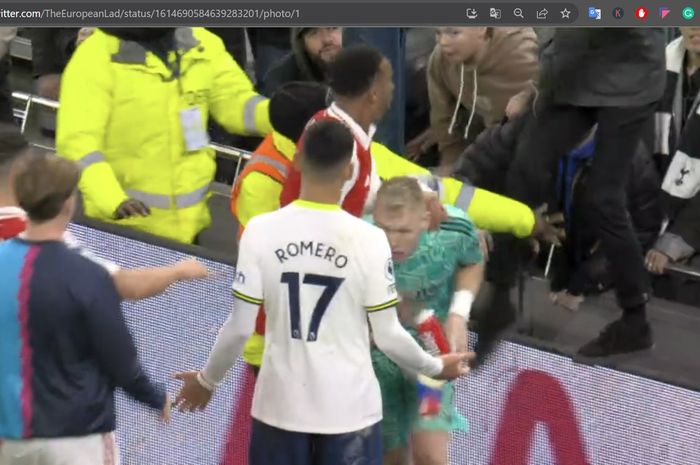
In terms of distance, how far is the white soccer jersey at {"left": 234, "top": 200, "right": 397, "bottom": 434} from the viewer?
2717 millimetres

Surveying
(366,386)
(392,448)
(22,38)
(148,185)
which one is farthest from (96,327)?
(22,38)

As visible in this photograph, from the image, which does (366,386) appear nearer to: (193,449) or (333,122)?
(333,122)

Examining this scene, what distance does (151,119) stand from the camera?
11.6 feet

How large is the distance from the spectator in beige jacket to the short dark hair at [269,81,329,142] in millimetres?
616

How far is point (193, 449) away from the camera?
3510 millimetres

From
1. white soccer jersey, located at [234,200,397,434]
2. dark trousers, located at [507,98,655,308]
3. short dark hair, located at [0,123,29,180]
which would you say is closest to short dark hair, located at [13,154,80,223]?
short dark hair, located at [0,123,29,180]

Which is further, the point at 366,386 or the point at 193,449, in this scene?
the point at 193,449

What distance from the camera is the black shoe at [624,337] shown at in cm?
353

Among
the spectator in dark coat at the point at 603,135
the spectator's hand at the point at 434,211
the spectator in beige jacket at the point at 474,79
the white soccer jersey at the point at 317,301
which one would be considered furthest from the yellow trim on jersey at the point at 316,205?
the spectator in beige jacket at the point at 474,79

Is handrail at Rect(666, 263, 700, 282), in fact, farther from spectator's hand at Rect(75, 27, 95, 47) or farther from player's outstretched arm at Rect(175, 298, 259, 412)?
spectator's hand at Rect(75, 27, 95, 47)

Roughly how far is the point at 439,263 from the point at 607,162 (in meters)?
0.73

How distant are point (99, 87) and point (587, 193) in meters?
1.26

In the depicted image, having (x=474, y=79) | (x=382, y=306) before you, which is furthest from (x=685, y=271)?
(x=382, y=306)

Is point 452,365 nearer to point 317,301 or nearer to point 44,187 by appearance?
point 317,301
